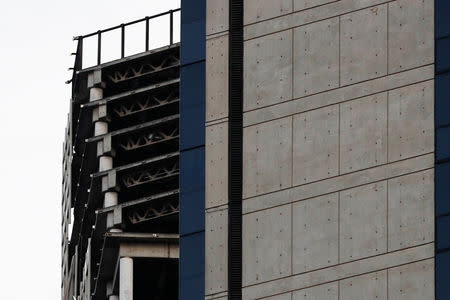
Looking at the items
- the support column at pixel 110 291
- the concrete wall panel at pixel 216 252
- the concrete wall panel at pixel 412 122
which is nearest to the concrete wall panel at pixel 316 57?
the concrete wall panel at pixel 412 122

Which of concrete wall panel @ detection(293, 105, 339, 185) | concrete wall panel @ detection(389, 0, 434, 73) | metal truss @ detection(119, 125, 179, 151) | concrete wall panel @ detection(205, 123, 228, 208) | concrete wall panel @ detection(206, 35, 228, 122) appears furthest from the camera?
metal truss @ detection(119, 125, 179, 151)

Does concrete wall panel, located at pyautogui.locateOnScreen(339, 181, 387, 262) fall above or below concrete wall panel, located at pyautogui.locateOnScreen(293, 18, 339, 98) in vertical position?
below

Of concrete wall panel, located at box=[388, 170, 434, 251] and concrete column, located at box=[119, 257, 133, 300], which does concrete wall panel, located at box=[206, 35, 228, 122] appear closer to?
concrete wall panel, located at box=[388, 170, 434, 251]

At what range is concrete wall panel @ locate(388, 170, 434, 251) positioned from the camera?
328ft

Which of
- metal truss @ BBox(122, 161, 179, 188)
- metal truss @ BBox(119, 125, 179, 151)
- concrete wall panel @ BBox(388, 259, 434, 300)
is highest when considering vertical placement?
metal truss @ BBox(119, 125, 179, 151)

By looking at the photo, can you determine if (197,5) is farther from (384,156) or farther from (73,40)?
(73,40)

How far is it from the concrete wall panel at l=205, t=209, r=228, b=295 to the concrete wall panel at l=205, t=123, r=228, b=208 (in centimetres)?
70

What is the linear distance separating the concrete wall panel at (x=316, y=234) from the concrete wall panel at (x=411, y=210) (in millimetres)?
2687

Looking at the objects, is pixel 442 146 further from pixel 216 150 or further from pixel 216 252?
pixel 216 252

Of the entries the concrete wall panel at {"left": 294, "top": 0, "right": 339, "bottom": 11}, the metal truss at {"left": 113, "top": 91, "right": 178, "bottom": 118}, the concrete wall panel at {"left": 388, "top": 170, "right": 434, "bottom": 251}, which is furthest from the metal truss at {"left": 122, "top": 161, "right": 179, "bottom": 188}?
the concrete wall panel at {"left": 388, "top": 170, "right": 434, "bottom": 251}

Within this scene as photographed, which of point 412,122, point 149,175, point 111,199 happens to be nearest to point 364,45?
point 412,122

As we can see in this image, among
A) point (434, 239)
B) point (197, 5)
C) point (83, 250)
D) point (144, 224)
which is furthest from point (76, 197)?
point (434, 239)

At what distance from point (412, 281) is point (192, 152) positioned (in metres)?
13.7

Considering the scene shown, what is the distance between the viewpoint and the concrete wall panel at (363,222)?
101m
